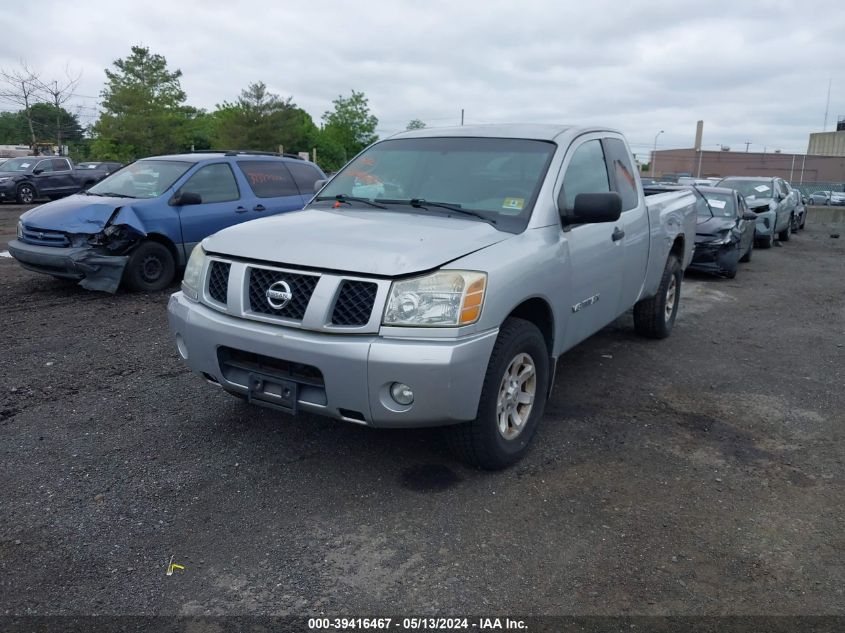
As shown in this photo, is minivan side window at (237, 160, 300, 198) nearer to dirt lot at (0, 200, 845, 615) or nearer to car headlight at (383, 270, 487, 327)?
dirt lot at (0, 200, 845, 615)

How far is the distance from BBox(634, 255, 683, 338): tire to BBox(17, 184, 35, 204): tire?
22.2 meters

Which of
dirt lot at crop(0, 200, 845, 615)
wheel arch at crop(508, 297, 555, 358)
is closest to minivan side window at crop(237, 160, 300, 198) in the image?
dirt lot at crop(0, 200, 845, 615)

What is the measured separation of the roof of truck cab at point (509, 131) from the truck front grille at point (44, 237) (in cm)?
485

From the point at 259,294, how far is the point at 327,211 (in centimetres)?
107

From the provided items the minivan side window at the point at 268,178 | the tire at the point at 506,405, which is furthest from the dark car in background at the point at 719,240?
the tire at the point at 506,405

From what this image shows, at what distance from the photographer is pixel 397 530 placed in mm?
3266

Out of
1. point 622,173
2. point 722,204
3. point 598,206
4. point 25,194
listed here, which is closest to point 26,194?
point 25,194

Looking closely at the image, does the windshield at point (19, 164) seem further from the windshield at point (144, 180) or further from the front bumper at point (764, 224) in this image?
the front bumper at point (764, 224)

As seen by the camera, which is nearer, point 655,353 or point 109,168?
point 655,353

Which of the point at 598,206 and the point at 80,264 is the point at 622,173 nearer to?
the point at 598,206

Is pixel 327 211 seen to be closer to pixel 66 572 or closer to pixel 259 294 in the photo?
pixel 259 294

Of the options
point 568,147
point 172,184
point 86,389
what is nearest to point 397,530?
point 568,147

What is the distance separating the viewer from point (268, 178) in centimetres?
953

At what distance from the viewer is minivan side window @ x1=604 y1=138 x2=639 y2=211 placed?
5.25 metres
